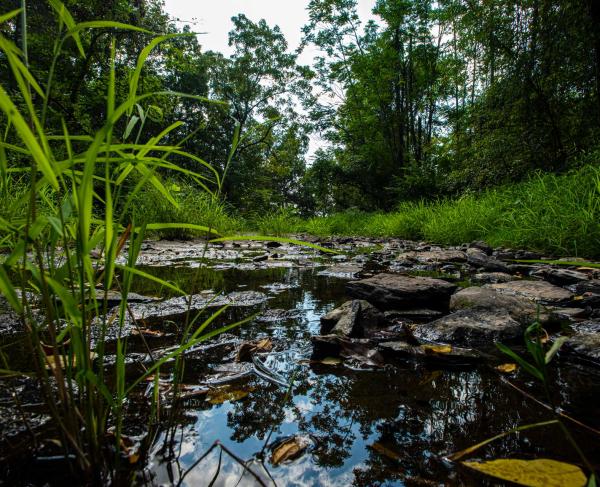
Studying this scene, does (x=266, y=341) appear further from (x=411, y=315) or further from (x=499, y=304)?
(x=499, y=304)

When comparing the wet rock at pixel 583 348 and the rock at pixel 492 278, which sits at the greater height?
the wet rock at pixel 583 348

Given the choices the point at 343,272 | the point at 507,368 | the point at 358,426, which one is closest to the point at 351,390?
the point at 358,426

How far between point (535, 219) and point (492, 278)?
2.07 meters

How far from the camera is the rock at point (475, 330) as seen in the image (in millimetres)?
1225

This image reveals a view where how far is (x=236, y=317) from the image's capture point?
1.54m

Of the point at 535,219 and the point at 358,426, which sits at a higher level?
the point at 535,219

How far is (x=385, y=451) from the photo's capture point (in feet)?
2.12

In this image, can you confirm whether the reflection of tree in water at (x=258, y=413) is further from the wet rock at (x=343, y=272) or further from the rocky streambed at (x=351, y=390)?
the wet rock at (x=343, y=272)

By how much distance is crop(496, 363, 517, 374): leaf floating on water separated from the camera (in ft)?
3.21

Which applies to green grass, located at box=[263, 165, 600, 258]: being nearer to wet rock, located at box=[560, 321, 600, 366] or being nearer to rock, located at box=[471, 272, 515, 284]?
rock, located at box=[471, 272, 515, 284]

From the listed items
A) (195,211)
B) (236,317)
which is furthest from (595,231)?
(195,211)

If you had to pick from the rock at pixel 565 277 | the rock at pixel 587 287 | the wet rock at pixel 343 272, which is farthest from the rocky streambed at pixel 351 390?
the wet rock at pixel 343 272

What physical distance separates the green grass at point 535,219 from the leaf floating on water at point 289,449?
3.37m

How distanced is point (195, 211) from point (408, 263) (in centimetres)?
453
